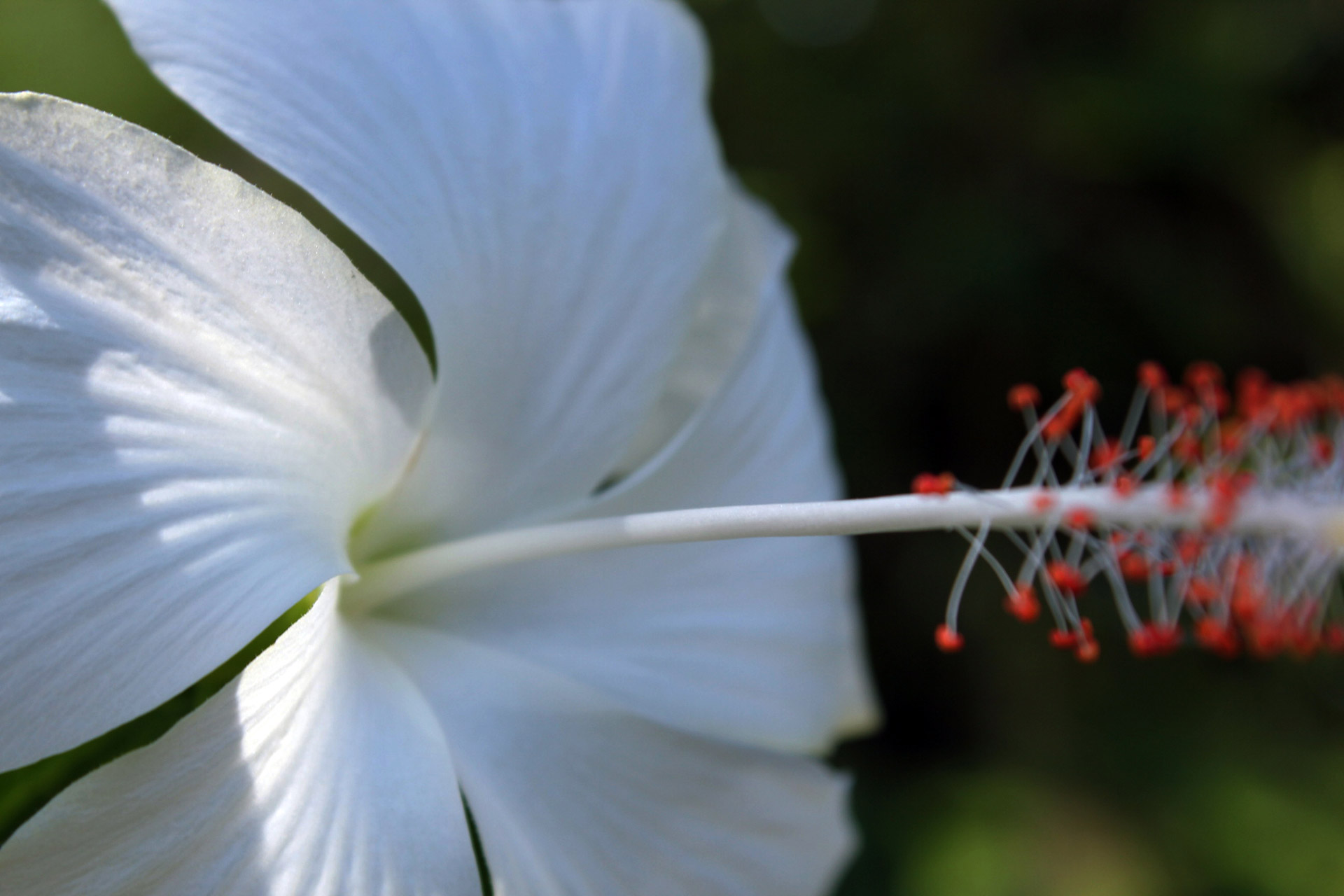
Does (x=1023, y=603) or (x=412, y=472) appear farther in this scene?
(x=412, y=472)

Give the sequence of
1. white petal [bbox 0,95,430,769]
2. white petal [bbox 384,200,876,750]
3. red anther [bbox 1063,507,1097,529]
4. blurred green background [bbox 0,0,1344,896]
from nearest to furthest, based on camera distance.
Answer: white petal [bbox 0,95,430,769], red anther [bbox 1063,507,1097,529], white petal [bbox 384,200,876,750], blurred green background [bbox 0,0,1344,896]

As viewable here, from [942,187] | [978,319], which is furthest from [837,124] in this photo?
[978,319]

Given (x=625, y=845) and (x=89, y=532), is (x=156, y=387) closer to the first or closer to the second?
(x=89, y=532)

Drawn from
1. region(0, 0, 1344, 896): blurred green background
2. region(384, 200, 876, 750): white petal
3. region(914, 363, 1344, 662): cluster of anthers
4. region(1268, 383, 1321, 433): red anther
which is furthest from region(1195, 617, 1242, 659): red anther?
region(0, 0, 1344, 896): blurred green background

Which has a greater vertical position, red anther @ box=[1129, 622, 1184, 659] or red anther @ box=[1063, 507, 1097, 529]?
red anther @ box=[1063, 507, 1097, 529]

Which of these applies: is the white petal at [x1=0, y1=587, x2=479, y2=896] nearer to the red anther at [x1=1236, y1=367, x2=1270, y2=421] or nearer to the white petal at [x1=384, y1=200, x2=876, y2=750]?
the white petal at [x1=384, y1=200, x2=876, y2=750]

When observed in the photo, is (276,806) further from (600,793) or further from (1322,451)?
(1322,451)

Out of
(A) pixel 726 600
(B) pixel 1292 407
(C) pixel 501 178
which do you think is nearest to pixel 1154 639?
(B) pixel 1292 407

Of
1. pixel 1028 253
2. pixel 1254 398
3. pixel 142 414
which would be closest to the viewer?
Answer: pixel 142 414

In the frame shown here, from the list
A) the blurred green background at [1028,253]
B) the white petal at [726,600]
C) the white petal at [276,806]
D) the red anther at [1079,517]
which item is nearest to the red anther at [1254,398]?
the red anther at [1079,517]
